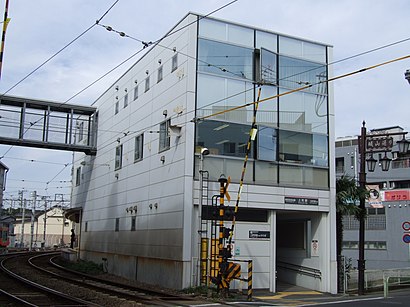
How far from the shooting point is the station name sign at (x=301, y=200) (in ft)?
69.3

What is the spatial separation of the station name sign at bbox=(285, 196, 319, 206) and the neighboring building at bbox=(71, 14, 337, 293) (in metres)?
0.04

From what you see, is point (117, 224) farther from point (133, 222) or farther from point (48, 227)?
point (48, 227)

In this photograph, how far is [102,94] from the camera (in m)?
34.7

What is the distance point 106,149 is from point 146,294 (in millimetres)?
15204

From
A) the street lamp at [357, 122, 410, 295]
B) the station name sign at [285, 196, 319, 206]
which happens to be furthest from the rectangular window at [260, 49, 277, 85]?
the station name sign at [285, 196, 319, 206]

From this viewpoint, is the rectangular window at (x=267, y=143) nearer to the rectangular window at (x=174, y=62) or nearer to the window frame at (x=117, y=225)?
the rectangular window at (x=174, y=62)

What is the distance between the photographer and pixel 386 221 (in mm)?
43781

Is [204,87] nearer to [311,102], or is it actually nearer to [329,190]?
[311,102]

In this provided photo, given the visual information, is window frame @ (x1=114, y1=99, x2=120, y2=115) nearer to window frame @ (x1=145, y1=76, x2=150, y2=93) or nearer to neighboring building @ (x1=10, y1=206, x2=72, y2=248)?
window frame @ (x1=145, y1=76, x2=150, y2=93)

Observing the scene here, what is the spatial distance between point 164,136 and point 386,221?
94.0ft

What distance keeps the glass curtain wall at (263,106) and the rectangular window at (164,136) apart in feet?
7.10

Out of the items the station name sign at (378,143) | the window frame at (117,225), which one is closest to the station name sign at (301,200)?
the station name sign at (378,143)

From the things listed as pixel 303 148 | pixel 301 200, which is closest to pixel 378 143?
pixel 303 148

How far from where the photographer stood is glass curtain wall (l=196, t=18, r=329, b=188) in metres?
20.4
